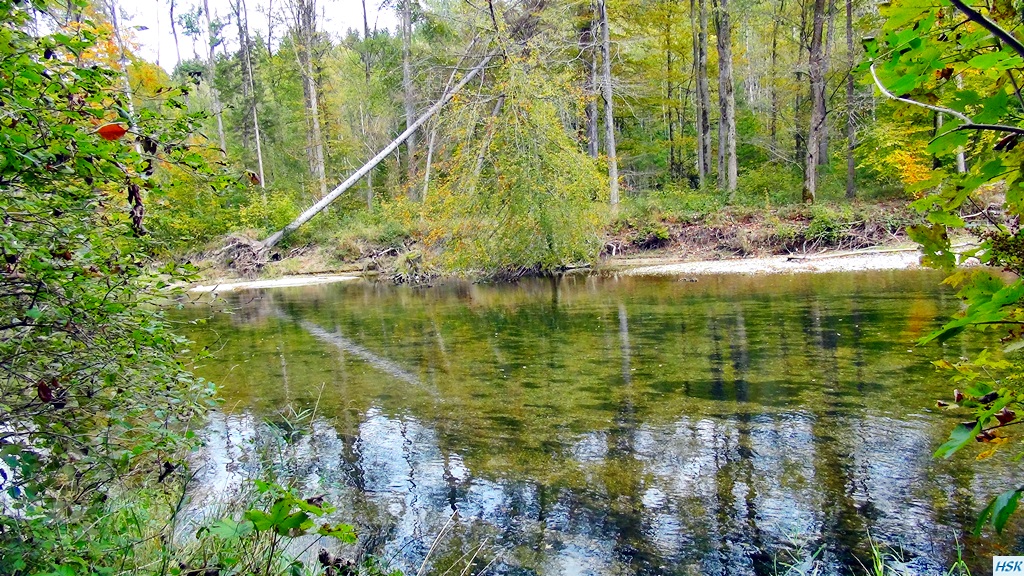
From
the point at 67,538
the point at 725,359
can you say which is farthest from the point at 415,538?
the point at 725,359

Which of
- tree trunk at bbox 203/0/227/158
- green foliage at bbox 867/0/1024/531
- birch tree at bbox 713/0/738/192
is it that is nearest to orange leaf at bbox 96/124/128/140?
green foliage at bbox 867/0/1024/531

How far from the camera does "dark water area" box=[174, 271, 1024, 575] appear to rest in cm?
401

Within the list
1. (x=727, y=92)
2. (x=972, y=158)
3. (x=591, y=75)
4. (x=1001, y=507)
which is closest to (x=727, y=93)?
(x=727, y=92)

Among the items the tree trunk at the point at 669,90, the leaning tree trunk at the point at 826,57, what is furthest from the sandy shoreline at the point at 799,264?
the tree trunk at the point at 669,90

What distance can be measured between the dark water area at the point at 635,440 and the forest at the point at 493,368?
4cm

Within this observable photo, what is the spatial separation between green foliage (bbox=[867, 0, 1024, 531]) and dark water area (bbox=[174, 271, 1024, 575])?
2.30 metres

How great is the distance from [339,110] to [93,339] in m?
36.7

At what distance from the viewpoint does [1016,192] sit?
130 centimetres

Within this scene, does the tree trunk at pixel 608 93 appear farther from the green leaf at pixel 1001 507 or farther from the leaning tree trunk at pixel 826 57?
the green leaf at pixel 1001 507

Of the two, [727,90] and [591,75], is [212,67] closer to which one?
[591,75]

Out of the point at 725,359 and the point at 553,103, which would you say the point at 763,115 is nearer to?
the point at 553,103

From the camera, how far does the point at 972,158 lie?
57.9 inches

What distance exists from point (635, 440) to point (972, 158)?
15.3ft

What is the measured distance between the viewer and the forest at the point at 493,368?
1.73m
